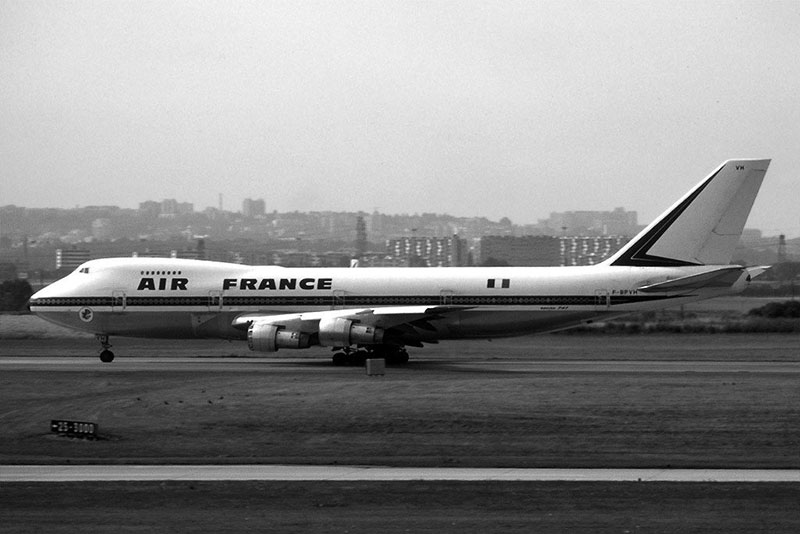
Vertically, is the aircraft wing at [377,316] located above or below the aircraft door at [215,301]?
below

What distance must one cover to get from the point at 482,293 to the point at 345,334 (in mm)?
5578

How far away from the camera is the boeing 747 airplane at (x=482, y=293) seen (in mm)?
41312

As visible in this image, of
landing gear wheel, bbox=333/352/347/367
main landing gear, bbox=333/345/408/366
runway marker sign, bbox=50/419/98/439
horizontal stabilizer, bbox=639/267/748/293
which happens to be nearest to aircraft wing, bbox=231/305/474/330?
main landing gear, bbox=333/345/408/366

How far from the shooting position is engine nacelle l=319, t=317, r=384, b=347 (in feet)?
133

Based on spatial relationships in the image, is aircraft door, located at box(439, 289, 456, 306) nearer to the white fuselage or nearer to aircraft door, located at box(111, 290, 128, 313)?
the white fuselage

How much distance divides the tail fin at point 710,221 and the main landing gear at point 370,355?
32.9 ft

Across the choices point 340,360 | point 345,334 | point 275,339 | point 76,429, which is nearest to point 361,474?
point 76,429

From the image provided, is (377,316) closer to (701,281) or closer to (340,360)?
(340,360)

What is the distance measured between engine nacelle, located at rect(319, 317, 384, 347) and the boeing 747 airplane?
0.04m

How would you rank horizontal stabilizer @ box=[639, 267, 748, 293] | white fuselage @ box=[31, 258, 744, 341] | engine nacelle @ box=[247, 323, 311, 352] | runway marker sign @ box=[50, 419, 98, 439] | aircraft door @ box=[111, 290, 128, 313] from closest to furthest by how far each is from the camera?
runway marker sign @ box=[50, 419, 98, 439], horizontal stabilizer @ box=[639, 267, 748, 293], engine nacelle @ box=[247, 323, 311, 352], white fuselage @ box=[31, 258, 744, 341], aircraft door @ box=[111, 290, 128, 313]

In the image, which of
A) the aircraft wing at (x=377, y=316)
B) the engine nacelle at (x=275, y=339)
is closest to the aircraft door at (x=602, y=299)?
the aircraft wing at (x=377, y=316)

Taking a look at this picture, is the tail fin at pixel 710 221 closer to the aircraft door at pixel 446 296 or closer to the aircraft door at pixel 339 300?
the aircraft door at pixel 446 296

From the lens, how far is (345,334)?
1593 inches

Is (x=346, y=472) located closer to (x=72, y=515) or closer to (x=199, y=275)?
(x=72, y=515)
